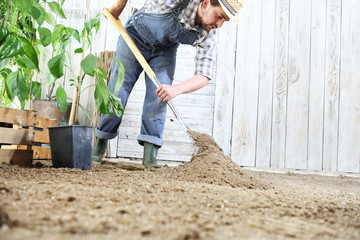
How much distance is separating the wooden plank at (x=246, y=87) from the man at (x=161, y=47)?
1433 mm

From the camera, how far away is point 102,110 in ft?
5.30

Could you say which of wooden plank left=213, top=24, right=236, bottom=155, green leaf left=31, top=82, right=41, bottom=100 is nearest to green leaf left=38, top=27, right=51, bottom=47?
green leaf left=31, top=82, right=41, bottom=100

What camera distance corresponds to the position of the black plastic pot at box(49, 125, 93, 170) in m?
1.60

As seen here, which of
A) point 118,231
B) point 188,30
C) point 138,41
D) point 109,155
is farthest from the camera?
point 109,155

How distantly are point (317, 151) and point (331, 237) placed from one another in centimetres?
287

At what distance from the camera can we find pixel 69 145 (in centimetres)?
160

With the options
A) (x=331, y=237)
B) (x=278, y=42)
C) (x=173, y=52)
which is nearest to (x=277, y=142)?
(x=278, y=42)

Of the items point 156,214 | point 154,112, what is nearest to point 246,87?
point 154,112

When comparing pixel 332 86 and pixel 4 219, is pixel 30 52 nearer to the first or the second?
pixel 4 219

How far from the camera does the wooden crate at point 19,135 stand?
1.65 metres

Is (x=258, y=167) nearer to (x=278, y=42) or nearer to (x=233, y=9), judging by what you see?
(x=278, y=42)

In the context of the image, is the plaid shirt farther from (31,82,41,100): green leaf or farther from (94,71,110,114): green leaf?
(31,82,41,100): green leaf

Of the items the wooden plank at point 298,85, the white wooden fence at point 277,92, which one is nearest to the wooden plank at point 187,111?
the white wooden fence at point 277,92

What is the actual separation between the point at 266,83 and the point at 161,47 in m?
1.67
